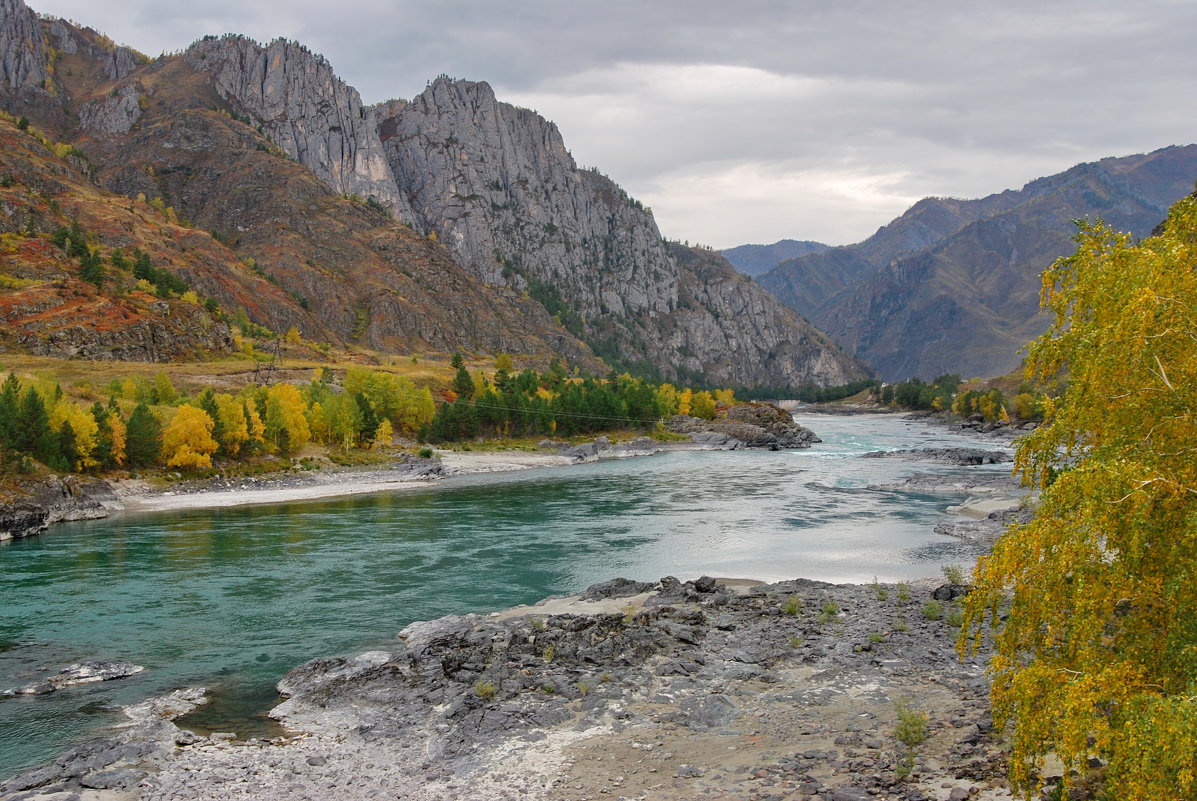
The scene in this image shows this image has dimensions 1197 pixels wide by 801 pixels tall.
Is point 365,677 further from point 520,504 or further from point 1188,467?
point 520,504

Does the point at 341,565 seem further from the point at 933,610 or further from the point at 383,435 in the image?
the point at 383,435

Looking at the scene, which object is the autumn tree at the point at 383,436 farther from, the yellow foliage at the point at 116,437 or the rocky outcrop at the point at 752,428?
the rocky outcrop at the point at 752,428

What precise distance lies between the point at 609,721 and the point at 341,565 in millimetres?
28872

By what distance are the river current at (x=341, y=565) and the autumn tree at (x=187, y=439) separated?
16199 mm

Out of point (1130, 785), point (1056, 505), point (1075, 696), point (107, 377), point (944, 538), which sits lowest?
point (944, 538)

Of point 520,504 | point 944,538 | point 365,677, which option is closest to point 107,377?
point 520,504

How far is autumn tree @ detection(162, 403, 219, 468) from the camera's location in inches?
3179

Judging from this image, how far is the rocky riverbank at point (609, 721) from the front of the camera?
696 inches

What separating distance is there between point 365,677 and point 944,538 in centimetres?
4131

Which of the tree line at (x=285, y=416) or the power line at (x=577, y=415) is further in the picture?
the power line at (x=577, y=415)

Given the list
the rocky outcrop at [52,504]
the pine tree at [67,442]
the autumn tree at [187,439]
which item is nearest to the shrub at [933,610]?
the rocky outcrop at [52,504]

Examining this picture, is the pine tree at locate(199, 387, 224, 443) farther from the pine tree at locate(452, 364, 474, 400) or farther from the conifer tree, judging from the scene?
the pine tree at locate(452, 364, 474, 400)

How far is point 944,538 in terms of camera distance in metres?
51.9

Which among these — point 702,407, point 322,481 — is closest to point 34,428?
point 322,481
